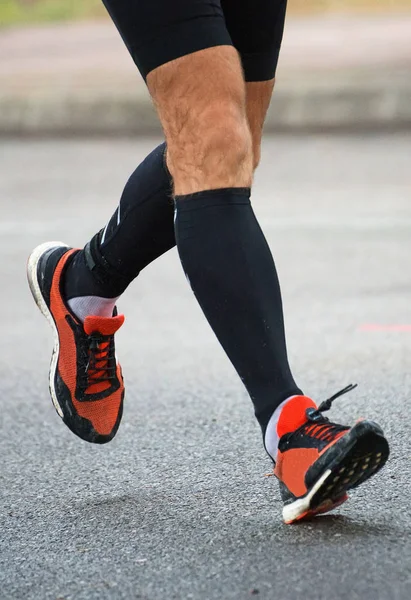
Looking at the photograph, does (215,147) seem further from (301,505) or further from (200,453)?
(200,453)

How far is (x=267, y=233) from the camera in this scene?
5.89 meters

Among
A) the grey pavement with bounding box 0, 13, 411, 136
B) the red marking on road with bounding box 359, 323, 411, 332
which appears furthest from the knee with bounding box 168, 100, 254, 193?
the grey pavement with bounding box 0, 13, 411, 136

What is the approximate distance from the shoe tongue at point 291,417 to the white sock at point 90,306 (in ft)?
1.89

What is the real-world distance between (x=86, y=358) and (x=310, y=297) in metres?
2.25

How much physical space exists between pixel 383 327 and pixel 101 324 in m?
1.77

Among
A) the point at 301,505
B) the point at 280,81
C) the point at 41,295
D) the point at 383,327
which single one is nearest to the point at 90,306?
the point at 41,295

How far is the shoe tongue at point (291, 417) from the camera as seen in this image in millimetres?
1920

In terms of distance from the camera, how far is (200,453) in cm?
251

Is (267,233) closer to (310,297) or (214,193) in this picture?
(310,297)

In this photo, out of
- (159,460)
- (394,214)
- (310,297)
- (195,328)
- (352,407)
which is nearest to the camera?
(159,460)

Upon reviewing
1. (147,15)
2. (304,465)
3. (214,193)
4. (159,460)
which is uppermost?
(147,15)

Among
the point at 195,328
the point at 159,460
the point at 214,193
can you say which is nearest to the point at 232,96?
the point at 214,193

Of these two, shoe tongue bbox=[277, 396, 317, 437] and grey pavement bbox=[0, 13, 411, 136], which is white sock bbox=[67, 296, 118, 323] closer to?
shoe tongue bbox=[277, 396, 317, 437]

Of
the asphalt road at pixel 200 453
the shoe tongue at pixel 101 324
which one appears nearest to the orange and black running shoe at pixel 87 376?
the shoe tongue at pixel 101 324
